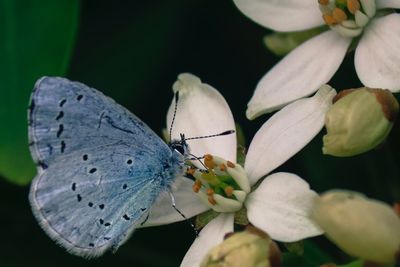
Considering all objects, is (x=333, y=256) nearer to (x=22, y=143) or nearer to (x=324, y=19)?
(x=324, y=19)

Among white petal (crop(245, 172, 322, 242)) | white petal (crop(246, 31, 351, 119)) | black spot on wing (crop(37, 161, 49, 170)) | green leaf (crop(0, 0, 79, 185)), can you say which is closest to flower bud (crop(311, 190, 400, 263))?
white petal (crop(245, 172, 322, 242))

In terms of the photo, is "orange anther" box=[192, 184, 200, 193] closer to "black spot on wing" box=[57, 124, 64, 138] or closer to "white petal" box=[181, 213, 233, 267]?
"white petal" box=[181, 213, 233, 267]

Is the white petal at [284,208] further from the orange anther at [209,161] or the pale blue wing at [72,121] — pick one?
the pale blue wing at [72,121]

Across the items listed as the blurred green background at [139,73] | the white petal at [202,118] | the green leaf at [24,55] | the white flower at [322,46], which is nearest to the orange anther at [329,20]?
the white flower at [322,46]

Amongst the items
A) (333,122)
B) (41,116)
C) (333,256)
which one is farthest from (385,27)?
(41,116)

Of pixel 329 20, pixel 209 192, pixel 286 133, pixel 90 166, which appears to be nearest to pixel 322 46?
pixel 329 20

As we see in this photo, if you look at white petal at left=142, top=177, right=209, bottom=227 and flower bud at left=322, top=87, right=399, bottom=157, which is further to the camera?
white petal at left=142, top=177, right=209, bottom=227
